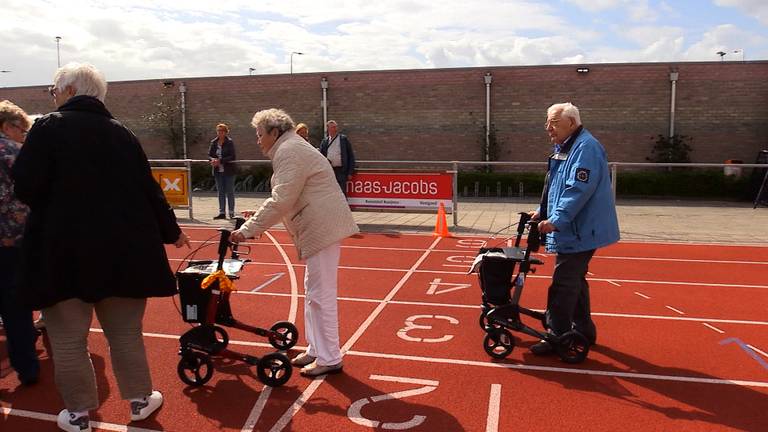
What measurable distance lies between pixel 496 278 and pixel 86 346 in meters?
3.16

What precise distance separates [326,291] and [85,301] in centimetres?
164

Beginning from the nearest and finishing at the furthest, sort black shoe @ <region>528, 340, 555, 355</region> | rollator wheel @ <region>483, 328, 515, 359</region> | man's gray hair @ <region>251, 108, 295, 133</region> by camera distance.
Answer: man's gray hair @ <region>251, 108, 295, 133</region>
rollator wheel @ <region>483, 328, 515, 359</region>
black shoe @ <region>528, 340, 555, 355</region>

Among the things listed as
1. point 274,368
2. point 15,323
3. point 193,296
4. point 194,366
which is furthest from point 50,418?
point 274,368

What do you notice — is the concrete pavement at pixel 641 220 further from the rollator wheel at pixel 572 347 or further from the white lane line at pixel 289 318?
the rollator wheel at pixel 572 347

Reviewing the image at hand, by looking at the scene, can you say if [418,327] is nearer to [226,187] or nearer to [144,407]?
[144,407]

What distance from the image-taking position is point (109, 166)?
128 inches

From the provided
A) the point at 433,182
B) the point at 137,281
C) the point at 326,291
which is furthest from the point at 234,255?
the point at 433,182

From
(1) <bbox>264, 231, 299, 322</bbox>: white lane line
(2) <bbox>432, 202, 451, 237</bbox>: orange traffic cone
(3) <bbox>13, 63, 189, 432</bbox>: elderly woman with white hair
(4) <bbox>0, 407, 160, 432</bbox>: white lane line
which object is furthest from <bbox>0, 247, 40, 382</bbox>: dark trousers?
(2) <bbox>432, 202, 451, 237</bbox>: orange traffic cone

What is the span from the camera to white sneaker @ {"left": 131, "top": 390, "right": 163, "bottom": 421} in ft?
12.2

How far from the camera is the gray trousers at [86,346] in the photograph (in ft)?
10.9

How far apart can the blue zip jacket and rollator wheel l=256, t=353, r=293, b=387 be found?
2244 millimetres

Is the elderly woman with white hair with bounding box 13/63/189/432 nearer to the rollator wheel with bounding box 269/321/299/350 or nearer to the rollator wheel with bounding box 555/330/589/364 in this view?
the rollator wheel with bounding box 269/321/299/350

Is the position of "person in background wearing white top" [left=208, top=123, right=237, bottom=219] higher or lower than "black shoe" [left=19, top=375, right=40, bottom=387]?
higher

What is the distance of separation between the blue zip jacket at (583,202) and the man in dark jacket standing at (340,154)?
7683 mm
